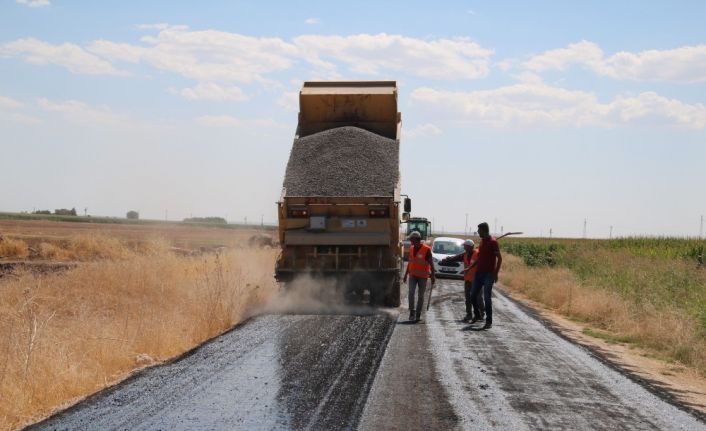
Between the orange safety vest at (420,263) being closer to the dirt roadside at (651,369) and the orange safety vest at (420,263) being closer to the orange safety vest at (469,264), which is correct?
the orange safety vest at (469,264)

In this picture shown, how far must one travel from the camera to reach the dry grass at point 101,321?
7850 millimetres

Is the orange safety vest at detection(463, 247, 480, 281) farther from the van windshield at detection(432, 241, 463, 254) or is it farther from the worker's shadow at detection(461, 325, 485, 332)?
the van windshield at detection(432, 241, 463, 254)

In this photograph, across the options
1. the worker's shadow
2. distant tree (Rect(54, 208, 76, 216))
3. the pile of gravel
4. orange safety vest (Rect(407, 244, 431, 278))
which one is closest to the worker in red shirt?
the worker's shadow

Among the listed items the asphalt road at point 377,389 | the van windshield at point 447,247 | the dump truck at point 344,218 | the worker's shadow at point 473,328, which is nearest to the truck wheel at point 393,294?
the dump truck at point 344,218

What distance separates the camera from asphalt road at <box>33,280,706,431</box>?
6.71 metres

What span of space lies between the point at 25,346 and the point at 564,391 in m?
6.40

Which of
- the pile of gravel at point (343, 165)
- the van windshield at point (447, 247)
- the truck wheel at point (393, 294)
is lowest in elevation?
the truck wheel at point (393, 294)

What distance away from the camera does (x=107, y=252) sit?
32312 mm

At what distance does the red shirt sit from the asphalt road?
6.92ft

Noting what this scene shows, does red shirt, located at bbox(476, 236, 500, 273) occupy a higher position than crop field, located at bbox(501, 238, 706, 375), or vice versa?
red shirt, located at bbox(476, 236, 500, 273)

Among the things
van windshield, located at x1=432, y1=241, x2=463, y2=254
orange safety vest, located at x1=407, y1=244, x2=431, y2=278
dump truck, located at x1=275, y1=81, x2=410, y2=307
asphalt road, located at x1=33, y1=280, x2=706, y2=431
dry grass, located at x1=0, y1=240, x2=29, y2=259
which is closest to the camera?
asphalt road, located at x1=33, y1=280, x2=706, y2=431

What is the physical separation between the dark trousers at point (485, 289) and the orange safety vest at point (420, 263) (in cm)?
102

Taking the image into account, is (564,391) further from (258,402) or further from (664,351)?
(664,351)

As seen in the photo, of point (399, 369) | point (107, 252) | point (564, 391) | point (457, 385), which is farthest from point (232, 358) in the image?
point (107, 252)
